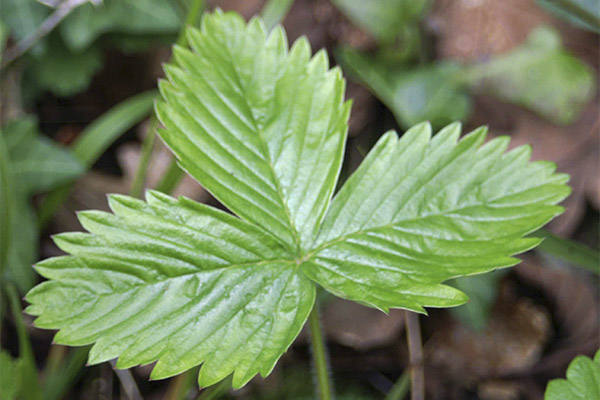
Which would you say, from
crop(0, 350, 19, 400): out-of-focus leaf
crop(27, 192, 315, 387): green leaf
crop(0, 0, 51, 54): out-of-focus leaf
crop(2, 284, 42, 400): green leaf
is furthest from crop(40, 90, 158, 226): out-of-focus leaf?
crop(27, 192, 315, 387): green leaf

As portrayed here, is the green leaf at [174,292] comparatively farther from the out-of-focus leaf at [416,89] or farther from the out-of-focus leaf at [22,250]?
the out-of-focus leaf at [416,89]

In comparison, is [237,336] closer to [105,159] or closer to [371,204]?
[371,204]

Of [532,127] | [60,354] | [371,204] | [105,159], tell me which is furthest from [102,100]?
[532,127]

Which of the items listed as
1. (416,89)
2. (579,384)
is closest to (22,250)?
(416,89)

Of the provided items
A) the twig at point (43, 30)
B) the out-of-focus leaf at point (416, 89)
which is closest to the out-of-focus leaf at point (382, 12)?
the out-of-focus leaf at point (416, 89)

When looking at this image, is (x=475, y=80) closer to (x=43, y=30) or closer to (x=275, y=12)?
(x=275, y=12)
